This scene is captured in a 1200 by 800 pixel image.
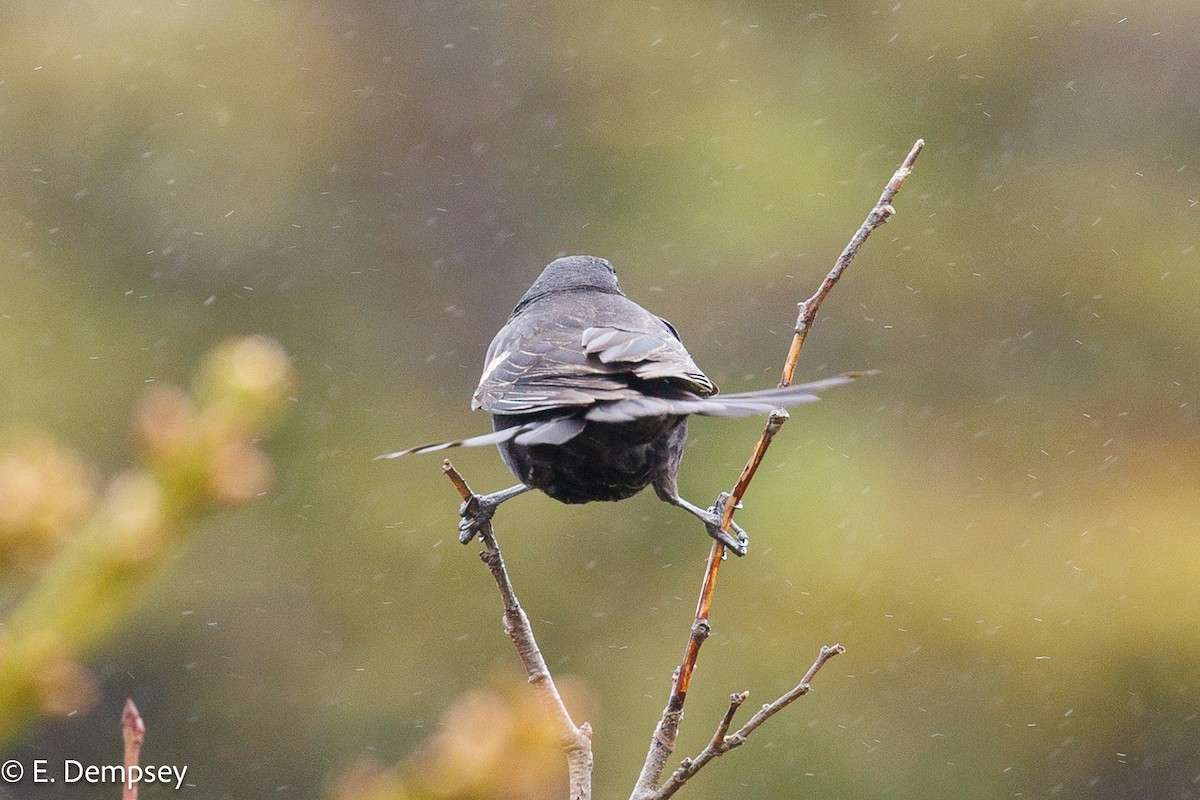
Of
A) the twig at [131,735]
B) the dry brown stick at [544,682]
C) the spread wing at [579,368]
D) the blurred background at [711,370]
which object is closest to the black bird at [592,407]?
the spread wing at [579,368]

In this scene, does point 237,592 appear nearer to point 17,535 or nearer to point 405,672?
point 405,672

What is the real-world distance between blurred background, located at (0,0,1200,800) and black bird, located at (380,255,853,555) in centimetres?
669

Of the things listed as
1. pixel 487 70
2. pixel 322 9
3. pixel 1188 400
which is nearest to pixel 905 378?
pixel 1188 400

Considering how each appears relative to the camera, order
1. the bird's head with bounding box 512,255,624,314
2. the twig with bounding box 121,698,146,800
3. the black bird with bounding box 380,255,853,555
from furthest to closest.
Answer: the bird's head with bounding box 512,255,624,314 → the black bird with bounding box 380,255,853,555 → the twig with bounding box 121,698,146,800

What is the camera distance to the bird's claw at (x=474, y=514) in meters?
3.10

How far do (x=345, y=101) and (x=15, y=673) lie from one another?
40.4 feet

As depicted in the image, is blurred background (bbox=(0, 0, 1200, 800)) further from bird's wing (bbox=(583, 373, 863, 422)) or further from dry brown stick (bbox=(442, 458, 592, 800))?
dry brown stick (bbox=(442, 458, 592, 800))

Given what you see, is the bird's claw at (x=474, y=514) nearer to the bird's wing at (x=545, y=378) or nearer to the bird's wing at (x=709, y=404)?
the bird's wing at (x=545, y=378)

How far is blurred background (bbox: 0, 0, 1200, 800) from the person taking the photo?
10.1 m

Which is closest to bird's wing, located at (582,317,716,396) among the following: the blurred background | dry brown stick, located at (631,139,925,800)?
dry brown stick, located at (631,139,925,800)

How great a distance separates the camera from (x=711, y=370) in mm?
11062

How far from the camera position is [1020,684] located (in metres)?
10.0

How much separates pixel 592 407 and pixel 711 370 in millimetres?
8188

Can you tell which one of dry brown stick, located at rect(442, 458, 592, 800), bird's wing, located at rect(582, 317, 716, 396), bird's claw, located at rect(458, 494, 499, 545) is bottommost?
dry brown stick, located at rect(442, 458, 592, 800)
